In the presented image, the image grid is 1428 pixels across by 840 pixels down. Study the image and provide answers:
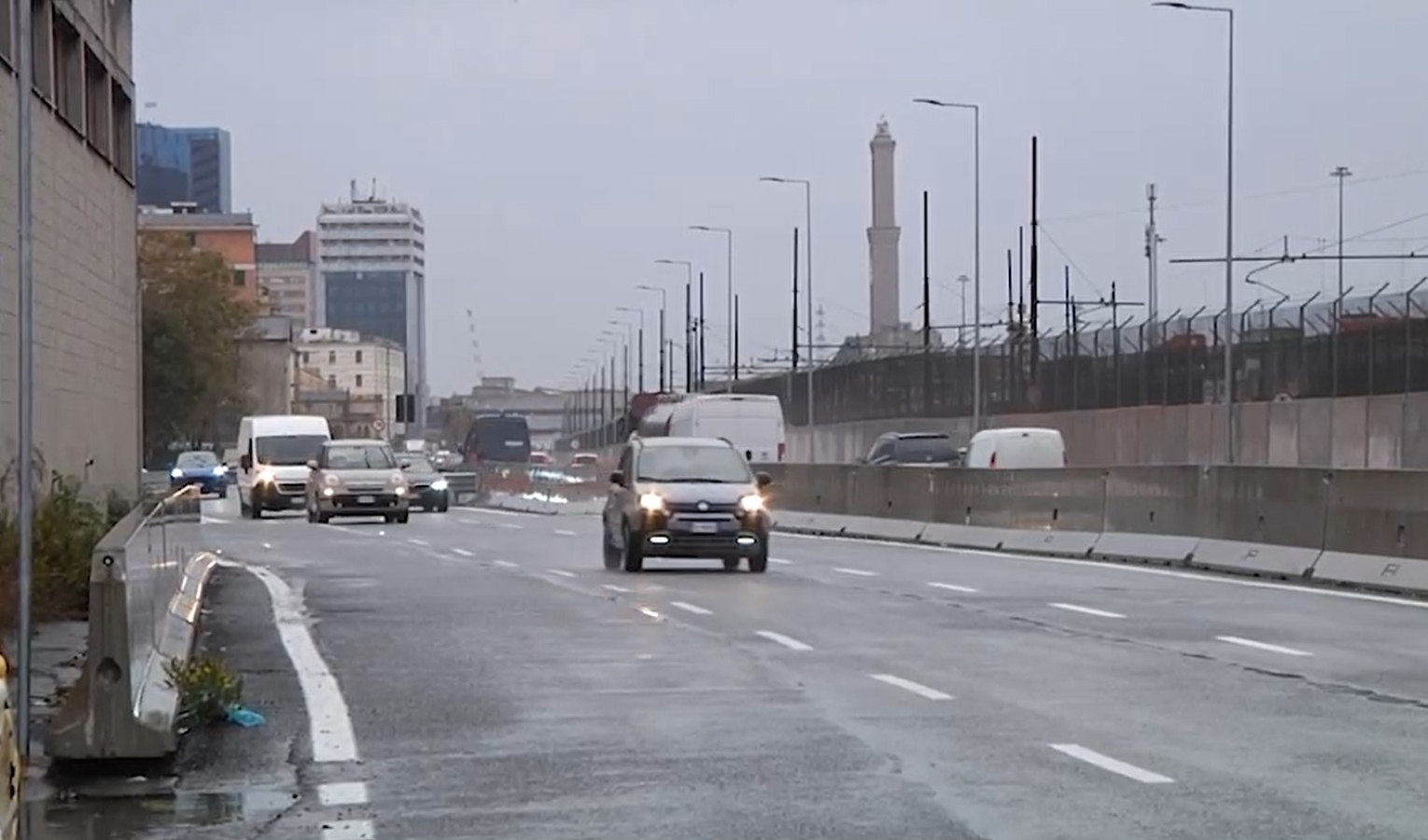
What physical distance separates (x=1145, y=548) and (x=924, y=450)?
81.8 ft

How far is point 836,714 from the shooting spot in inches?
566

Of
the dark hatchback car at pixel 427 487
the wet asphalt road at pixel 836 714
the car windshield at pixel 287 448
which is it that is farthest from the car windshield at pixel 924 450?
the wet asphalt road at pixel 836 714

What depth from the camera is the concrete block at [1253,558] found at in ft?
87.5

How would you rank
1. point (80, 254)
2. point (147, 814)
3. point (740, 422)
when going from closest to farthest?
point (147, 814) < point (80, 254) < point (740, 422)

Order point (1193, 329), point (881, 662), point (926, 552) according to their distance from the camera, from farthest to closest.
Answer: point (1193, 329) → point (926, 552) → point (881, 662)

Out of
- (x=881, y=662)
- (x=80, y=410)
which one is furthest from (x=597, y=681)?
(x=80, y=410)

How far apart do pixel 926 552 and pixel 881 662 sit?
17434 mm

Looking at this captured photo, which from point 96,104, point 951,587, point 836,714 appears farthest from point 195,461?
point 836,714

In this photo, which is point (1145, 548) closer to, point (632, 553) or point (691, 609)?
point (632, 553)

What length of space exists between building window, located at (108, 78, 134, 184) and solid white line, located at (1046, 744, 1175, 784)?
27417 mm

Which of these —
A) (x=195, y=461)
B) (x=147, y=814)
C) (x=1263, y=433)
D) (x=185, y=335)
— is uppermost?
(x=185, y=335)

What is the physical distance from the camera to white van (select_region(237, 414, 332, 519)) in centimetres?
5647

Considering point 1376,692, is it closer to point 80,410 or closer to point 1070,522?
point 1070,522

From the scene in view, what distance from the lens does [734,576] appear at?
2870 cm
